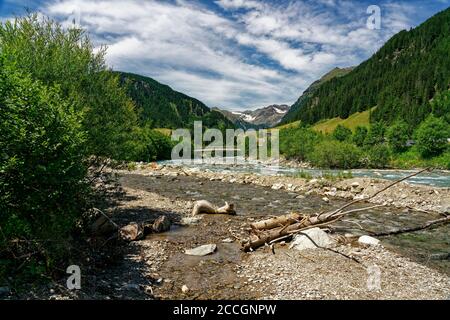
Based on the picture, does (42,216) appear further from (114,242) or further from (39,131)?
(114,242)

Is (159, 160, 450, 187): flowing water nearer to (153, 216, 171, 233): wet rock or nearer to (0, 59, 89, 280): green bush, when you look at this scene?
(153, 216, 171, 233): wet rock

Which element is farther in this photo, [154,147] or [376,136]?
[376,136]

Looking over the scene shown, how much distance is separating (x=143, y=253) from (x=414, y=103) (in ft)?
518

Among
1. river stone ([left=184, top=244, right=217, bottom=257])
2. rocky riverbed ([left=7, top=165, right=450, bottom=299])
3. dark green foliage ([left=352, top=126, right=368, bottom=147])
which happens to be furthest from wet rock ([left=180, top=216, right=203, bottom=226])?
dark green foliage ([left=352, top=126, right=368, bottom=147])

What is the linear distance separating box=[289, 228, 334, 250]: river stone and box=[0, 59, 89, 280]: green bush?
1011 centimetres

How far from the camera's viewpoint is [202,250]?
15.7 metres

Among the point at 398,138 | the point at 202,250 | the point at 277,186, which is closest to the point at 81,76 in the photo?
the point at 202,250

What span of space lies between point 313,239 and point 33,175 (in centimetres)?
1226

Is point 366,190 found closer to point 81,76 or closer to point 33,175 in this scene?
point 81,76

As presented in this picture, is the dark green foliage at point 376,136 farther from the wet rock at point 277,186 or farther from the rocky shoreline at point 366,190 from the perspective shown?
the wet rock at point 277,186

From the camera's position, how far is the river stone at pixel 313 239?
50.9 ft

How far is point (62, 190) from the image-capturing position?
10938mm

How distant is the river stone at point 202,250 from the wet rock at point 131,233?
3.19 m
